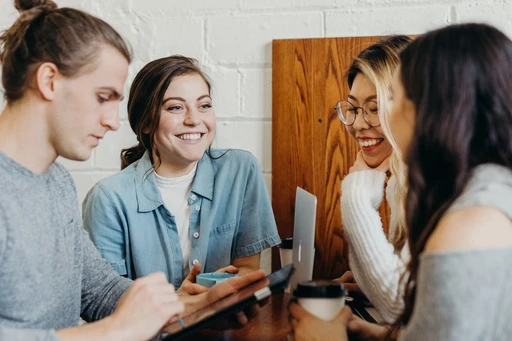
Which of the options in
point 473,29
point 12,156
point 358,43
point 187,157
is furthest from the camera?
point 358,43

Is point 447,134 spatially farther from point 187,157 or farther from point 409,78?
point 187,157

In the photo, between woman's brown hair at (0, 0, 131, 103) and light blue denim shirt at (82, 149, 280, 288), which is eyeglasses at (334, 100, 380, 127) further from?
woman's brown hair at (0, 0, 131, 103)

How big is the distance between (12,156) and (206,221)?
711mm

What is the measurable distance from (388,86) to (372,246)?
1.28ft

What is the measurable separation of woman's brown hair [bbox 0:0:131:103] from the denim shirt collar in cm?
63

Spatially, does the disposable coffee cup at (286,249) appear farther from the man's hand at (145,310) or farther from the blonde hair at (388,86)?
the man's hand at (145,310)

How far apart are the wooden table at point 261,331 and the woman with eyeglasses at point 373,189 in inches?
7.7

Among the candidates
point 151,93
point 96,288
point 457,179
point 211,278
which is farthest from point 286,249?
point 457,179

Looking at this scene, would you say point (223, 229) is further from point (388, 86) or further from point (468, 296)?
point (468, 296)

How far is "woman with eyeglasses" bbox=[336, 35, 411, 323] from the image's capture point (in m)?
1.26

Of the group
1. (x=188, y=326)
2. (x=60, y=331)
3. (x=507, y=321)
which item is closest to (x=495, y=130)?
(x=507, y=321)

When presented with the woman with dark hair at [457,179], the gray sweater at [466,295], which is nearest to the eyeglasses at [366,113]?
the woman with dark hair at [457,179]

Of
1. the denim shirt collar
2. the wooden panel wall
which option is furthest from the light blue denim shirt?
the wooden panel wall

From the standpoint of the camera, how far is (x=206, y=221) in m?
1.64
